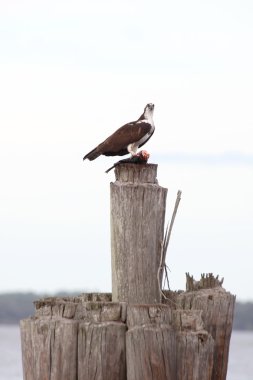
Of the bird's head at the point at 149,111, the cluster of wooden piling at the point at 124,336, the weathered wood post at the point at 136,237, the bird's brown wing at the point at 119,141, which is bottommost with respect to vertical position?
the cluster of wooden piling at the point at 124,336

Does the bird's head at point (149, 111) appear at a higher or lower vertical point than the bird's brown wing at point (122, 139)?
higher

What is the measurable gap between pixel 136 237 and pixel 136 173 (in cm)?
71

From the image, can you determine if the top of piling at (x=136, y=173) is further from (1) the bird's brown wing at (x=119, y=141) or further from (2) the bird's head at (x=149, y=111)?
(2) the bird's head at (x=149, y=111)

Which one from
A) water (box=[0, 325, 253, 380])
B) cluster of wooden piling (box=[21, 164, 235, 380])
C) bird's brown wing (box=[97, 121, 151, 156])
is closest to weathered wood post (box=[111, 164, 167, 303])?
cluster of wooden piling (box=[21, 164, 235, 380])

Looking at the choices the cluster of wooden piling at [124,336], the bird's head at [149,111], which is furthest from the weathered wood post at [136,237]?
the bird's head at [149,111]

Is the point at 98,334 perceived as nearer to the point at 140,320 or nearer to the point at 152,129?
the point at 140,320

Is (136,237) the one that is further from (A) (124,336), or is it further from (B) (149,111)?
(B) (149,111)

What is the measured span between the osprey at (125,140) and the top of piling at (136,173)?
51cm

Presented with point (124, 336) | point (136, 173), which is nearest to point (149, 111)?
point (136, 173)

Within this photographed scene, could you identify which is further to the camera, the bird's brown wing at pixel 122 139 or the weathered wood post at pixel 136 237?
the bird's brown wing at pixel 122 139

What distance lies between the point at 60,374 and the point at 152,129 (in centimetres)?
338

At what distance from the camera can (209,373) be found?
42.4 feet

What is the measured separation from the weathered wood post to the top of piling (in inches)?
1.0

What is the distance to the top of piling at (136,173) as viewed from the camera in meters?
13.9
